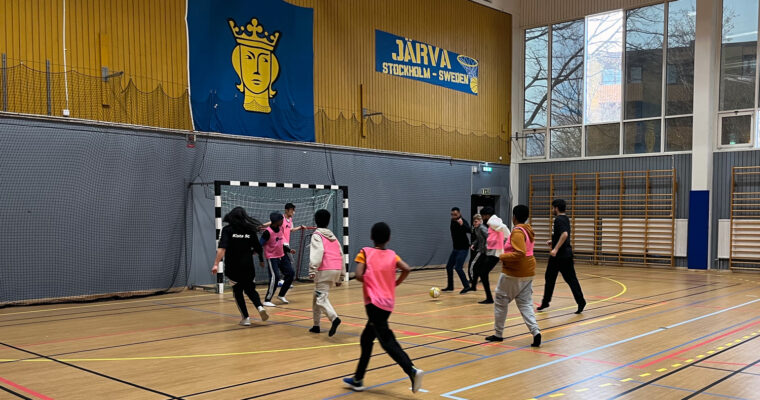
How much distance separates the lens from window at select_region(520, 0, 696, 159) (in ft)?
66.9

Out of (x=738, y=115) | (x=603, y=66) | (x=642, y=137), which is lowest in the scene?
(x=642, y=137)

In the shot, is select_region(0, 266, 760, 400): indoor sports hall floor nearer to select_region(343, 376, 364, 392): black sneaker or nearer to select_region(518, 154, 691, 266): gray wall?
select_region(343, 376, 364, 392): black sneaker

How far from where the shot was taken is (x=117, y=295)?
41.5 feet

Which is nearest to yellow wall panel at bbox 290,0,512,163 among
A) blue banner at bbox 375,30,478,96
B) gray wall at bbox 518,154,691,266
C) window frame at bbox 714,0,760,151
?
blue banner at bbox 375,30,478,96

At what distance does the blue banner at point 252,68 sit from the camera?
14.5 metres

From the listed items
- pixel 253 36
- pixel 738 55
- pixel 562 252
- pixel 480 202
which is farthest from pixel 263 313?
pixel 738 55

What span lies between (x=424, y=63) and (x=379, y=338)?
52.9 feet

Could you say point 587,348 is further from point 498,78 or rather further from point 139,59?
point 498,78

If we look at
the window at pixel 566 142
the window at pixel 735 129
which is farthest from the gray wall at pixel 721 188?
the window at pixel 566 142

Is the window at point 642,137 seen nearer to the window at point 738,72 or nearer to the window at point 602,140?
the window at point 602,140

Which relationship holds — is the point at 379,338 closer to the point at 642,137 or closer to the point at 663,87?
the point at 642,137

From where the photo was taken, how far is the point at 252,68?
15.4m

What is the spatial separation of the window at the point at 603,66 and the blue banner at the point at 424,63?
13.5 feet

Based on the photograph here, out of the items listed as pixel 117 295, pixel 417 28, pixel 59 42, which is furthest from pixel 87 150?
pixel 417 28
